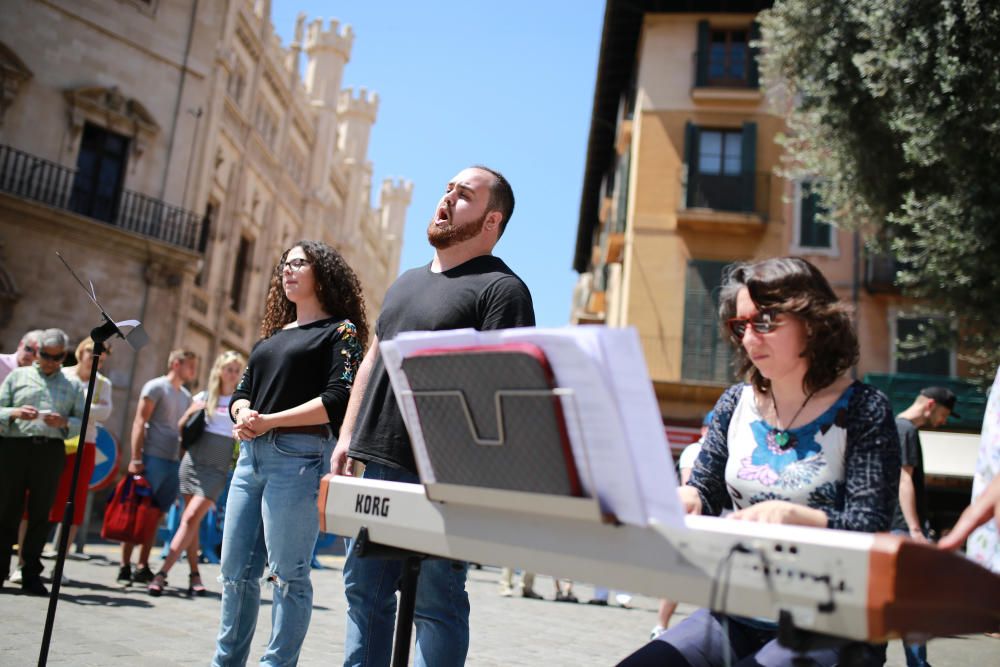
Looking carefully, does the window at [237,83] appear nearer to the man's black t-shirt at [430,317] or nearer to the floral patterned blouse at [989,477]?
the man's black t-shirt at [430,317]

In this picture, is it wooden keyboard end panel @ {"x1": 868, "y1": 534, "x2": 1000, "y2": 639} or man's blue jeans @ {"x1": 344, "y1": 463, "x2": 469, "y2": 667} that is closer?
wooden keyboard end panel @ {"x1": 868, "y1": 534, "x2": 1000, "y2": 639}

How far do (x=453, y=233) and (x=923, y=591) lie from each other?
2260 mm

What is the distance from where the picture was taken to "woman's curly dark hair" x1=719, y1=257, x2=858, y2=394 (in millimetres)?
2402

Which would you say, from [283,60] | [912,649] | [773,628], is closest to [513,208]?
[773,628]

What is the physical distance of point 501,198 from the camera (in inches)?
141

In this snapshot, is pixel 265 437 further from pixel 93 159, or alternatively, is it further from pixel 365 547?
pixel 93 159

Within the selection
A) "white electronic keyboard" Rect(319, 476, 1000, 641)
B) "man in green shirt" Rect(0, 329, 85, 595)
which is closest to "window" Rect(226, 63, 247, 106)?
"man in green shirt" Rect(0, 329, 85, 595)

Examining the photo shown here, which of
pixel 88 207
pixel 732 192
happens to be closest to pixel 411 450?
pixel 732 192

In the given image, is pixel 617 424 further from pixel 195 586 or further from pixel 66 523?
pixel 195 586

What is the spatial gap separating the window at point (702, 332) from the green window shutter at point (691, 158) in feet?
5.66

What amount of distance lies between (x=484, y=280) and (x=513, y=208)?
1.49ft

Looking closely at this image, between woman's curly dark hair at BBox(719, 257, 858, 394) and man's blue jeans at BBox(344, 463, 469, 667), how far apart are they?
1268 mm

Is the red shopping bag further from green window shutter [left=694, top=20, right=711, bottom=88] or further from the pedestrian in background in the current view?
green window shutter [left=694, top=20, right=711, bottom=88]

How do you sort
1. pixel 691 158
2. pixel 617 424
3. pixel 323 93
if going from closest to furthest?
pixel 617 424 → pixel 691 158 → pixel 323 93
